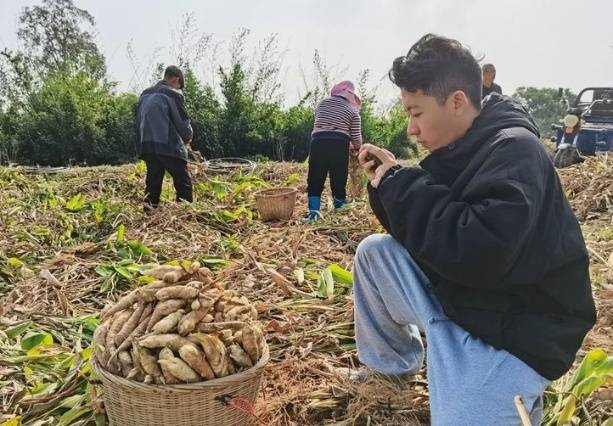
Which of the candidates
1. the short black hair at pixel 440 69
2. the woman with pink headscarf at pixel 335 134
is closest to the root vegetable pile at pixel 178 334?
the short black hair at pixel 440 69

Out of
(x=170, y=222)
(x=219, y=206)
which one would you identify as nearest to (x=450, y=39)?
(x=170, y=222)

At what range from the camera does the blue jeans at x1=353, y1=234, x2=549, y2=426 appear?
1.46 m

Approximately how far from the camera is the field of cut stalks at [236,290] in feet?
6.50

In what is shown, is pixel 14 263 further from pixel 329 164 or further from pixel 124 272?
pixel 329 164

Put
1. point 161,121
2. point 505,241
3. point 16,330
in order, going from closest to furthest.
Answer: point 505,241 < point 16,330 < point 161,121

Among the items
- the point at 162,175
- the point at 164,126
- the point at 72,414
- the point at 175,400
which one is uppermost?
the point at 164,126

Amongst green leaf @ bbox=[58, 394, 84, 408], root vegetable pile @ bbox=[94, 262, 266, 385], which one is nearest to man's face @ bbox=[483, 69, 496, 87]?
root vegetable pile @ bbox=[94, 262, 266, 385]

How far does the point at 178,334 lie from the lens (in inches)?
68.6

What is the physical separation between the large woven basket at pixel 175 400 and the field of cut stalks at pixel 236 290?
0.76ft

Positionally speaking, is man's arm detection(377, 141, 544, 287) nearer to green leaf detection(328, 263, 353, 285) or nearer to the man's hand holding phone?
the man's hand holding phone

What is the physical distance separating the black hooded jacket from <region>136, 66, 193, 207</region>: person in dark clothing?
14.4ft

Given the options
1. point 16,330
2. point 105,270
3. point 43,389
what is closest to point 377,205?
point 43,389

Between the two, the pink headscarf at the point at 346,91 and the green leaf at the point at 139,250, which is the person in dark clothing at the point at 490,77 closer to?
the pink headscarf at the point at 346,91

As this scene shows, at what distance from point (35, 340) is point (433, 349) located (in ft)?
6.23
